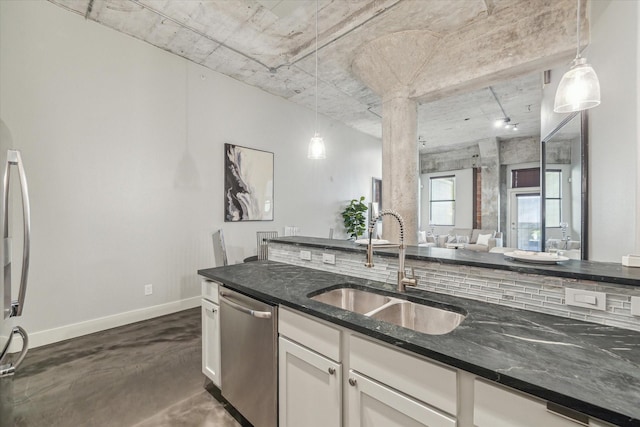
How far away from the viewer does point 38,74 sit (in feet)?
8.46

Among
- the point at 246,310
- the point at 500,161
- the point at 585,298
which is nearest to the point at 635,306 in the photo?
the point at 585,298

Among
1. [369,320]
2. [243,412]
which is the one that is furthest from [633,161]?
[243,412]

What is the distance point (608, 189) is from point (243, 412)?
284cm

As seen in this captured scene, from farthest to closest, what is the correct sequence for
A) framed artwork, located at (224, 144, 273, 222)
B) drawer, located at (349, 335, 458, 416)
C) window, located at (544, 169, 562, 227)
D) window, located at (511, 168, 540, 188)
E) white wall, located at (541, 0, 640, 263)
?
window, located at (511, 168, 540, 188)
framed artwork, located at (224, 144, 273, 222)
window, located at (544, 169, 562, 227)
white wall, located at (541, 0, 640, 263)
drawer, located at (349, 335, 458, 416)

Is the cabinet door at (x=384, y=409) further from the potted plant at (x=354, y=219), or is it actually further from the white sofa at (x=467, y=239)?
the white sofa at (x=467, y=239)

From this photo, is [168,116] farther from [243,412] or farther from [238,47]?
[243,412]

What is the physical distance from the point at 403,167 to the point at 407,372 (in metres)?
2.72

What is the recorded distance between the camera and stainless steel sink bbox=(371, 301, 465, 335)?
1328mm

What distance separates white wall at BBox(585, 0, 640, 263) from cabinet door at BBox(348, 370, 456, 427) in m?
1.60

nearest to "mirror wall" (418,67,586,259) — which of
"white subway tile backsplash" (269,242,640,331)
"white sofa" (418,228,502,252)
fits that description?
"white sofa" (418,228,502,252)

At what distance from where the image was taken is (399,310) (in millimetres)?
1492

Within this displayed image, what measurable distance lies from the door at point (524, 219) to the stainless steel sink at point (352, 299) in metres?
5.71

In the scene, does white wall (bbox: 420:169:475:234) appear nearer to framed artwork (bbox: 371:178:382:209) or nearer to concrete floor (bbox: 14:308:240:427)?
framed artwork (bbox: 371:178:382:209)

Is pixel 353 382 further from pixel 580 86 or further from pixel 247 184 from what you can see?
pixel 247 184
